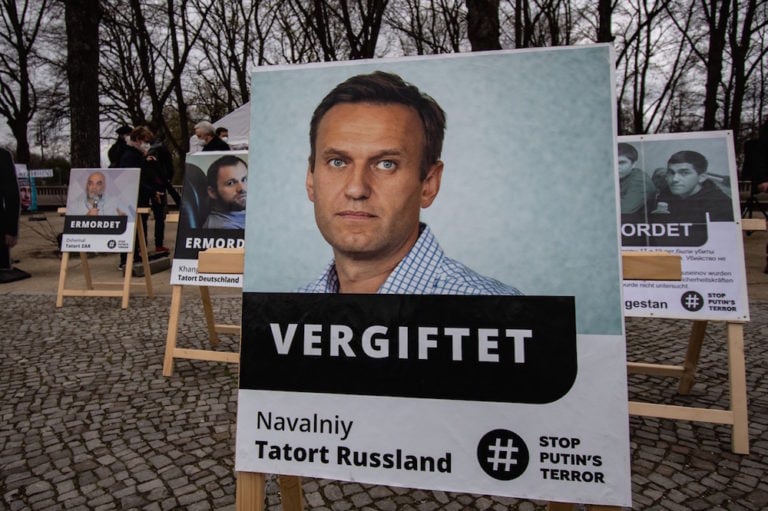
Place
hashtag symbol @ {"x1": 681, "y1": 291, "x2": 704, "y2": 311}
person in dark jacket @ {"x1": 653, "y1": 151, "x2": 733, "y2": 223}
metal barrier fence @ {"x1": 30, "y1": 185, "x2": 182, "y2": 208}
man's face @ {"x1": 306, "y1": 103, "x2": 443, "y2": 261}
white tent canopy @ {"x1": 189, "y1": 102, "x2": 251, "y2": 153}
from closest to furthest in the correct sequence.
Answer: man's face @ {"x1": 306, "y1": 103, "x2": 443, "y2": 261} < hashtag symbol @ {"x1": 681, "y1": 291, "x2": 704, "y2": 311} < person in dark jacket @ {"x1": 653, "y1": 151, "x2": 733, "y2": 223} < white tent canopy @ {"x1": 189, "y1": 102, "x2": 251, "y2": 153} < metal barrier fence @ {"x1": 30, "y1": 185, "x2": 182, "y2": 208}

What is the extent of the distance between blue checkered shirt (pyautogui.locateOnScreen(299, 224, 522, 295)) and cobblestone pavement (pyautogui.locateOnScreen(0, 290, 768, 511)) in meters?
1.29

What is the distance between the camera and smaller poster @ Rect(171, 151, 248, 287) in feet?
14.2

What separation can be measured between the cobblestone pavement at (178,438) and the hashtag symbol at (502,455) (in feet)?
3.44

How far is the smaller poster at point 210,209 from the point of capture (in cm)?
433

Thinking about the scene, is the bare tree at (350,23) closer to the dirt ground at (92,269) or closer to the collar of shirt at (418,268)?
the dirt ground at (92,269)

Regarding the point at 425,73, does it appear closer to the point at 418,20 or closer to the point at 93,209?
the point at 93,209

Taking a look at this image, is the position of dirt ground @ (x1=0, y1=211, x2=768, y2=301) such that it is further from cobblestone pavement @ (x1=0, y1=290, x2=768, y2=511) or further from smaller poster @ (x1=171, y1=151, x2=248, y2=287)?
smaller poster @ (x1=171, y1=151, x2=248, y2=287)

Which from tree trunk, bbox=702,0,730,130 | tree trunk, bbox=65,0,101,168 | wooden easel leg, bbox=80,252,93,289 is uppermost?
tree trunk, bbox=702,0,730,130

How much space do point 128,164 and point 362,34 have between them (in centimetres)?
1008

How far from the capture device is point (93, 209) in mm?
6527

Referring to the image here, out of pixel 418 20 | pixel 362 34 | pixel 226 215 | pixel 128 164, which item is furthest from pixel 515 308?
pixel 418 20

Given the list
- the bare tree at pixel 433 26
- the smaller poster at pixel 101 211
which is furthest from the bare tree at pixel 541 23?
the smaller poster at pixel 101 211

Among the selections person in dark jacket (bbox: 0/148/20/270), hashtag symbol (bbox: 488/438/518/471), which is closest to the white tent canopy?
person in dark jacket (bbox: 0/148/20/270)

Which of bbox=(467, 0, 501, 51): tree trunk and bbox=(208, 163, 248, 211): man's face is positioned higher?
bbox=(467, 0, 501, 51): tree trunk
